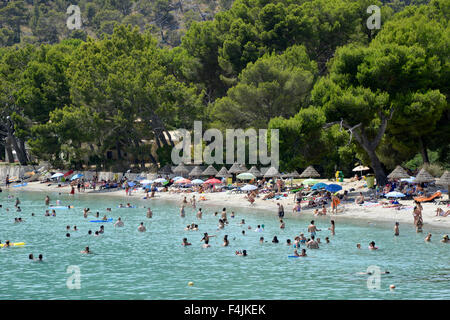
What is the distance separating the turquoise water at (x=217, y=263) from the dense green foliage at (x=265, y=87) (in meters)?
11.3

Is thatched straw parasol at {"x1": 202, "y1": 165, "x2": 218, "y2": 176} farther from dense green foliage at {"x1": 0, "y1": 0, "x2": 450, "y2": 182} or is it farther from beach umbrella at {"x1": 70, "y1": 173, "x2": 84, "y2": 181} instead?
beach umbrella at {"x1": 70, "y1": 173, "x2": 84, "y2": 181}

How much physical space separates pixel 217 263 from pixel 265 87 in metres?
33.8

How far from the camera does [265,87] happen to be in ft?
207

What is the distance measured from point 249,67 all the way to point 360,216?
85.9 feet

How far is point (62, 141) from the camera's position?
81312 mm

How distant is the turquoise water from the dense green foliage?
1128 cm

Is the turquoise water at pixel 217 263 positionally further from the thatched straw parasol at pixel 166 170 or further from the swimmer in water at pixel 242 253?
the thatched straw parasol at pixel 166 170

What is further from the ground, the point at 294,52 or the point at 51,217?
the point at 294,52

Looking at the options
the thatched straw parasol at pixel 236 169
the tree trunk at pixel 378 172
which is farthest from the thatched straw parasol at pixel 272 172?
the tree trunk at pixel 378 172

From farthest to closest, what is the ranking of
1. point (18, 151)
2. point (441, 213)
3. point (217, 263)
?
point (18, 151), point (441, 213), point (217, 263)

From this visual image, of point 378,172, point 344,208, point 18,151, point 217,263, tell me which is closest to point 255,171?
point 378,172

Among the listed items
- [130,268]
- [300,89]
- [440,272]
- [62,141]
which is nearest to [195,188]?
[300,89]

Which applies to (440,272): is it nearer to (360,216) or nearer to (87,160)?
(360,216)

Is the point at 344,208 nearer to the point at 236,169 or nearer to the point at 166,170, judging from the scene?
the point at 236,169
